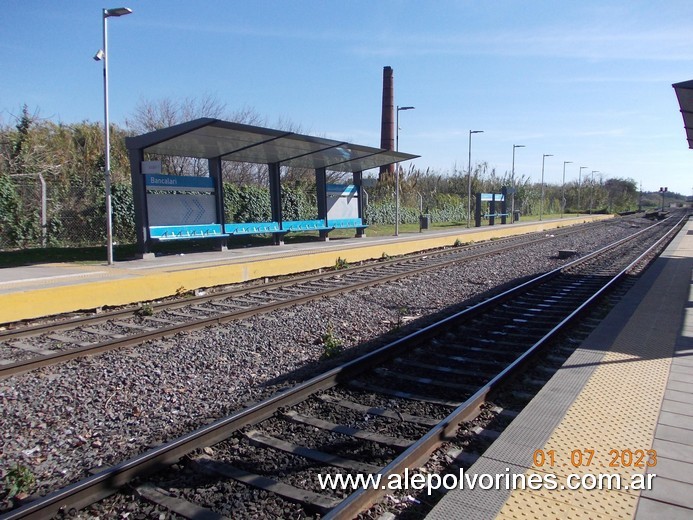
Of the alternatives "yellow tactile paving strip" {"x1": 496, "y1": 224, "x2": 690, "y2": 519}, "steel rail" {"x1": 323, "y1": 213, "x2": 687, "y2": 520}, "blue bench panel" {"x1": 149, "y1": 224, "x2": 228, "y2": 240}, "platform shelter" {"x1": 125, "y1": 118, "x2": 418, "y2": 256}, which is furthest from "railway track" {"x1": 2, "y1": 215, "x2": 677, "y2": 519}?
"blue bench panel" {"x1": 149, "y1": 224, "x2": 228, "y2": 240}

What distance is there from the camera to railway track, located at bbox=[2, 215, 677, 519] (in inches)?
146

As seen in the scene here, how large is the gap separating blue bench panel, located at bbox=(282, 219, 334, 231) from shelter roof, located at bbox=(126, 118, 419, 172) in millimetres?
2449

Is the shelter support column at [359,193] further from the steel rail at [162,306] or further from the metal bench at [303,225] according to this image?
the steel rail at [162,306]

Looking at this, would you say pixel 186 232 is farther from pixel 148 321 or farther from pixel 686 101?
pixel 686 101

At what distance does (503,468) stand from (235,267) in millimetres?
Answer: 10751

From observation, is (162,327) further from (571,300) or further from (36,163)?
(36,163)

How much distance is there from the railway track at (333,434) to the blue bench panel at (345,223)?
16.4 metres

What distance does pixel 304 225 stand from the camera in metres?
22.3

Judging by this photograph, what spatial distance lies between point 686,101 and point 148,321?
10672mm

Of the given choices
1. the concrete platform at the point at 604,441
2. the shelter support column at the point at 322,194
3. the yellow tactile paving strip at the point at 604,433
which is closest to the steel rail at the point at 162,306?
the shelter support column at the point at 322,194

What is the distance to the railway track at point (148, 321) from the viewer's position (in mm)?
7375

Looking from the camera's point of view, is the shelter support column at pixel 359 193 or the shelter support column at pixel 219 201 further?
the shelter support column at pixel 359 193

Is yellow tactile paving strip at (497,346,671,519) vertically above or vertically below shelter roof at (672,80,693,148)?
below

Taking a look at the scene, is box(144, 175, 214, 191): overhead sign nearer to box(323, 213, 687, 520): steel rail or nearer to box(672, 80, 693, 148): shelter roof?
box(323, 213, 687, 520): steel rail
